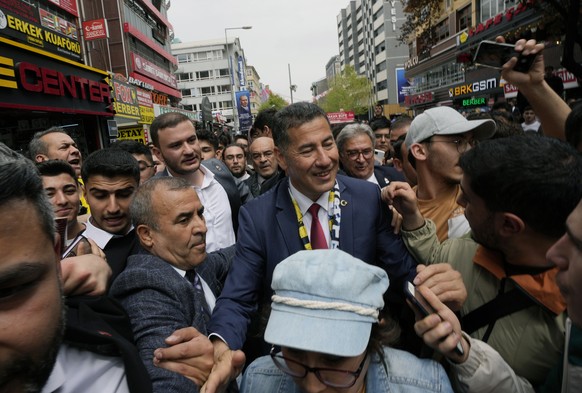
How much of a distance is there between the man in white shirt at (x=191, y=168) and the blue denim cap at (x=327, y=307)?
96.3 inches

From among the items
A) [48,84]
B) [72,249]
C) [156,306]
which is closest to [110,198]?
[72,249]

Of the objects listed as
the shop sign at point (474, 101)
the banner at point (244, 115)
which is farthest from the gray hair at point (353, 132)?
the shop sign at point (474, 101)

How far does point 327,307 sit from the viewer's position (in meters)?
1.29

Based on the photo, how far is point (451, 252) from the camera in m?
1.81

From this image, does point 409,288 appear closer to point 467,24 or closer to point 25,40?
point 25,40

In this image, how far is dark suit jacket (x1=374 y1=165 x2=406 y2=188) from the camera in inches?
179

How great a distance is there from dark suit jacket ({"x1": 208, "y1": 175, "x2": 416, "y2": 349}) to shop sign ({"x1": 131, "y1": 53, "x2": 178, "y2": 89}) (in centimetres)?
3152

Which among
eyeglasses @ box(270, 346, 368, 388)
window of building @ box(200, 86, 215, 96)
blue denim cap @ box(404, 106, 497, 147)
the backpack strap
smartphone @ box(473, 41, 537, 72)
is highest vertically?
window of building @ box(200, 86, 215, 96)

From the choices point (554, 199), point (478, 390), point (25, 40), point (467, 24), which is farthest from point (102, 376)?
point (467, 24)

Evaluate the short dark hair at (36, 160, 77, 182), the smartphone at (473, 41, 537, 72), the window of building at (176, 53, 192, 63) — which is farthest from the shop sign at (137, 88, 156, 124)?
the window of building at (176, 53, 192, 63)

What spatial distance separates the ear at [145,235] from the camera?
2211mm

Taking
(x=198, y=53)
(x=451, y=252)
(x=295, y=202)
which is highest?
(x=198, y=53)

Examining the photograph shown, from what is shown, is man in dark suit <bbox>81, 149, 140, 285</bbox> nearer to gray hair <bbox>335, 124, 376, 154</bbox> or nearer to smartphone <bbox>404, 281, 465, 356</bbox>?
smartphone <bbox>404, 281, 465, 356</bbox>

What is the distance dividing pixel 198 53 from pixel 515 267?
253 ft
